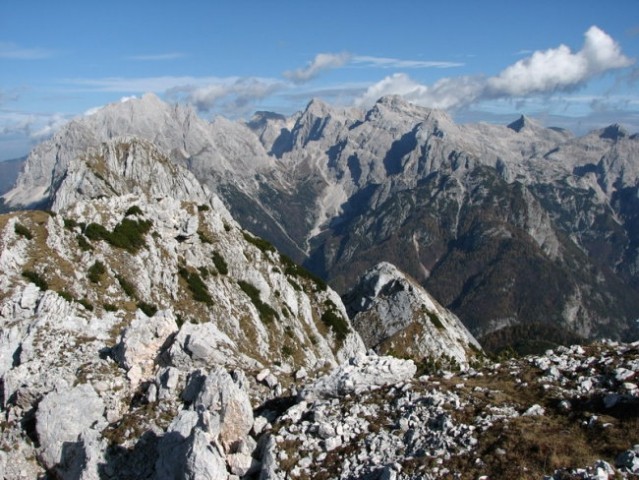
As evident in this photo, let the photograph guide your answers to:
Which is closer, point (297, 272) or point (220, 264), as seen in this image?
point (220, 264)

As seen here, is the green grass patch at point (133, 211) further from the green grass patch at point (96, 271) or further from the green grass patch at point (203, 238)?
the green grass patch at point (96, 271)

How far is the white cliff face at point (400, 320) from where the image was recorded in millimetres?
126625

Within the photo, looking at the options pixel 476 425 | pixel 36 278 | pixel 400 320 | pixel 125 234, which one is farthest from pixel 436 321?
pixel 476 425

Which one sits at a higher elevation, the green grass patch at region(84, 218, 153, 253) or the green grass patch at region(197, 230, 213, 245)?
the green grass patch at region(84, 218, 153, 253)

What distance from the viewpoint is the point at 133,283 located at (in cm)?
7756

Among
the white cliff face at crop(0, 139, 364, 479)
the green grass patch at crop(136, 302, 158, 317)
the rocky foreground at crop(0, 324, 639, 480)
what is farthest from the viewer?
the green grass patch at crop(136, 302, 158, 317)

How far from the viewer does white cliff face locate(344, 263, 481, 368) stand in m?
127

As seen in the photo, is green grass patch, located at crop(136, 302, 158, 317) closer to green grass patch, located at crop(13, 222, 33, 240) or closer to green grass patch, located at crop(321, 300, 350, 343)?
green grass patch, located at crop(13, 222, 33, 240)

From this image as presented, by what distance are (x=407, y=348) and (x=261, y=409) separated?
95333 millimetres

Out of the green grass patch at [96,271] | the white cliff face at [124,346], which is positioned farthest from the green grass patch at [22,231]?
the green grass patch at [96,271]

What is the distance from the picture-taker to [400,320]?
135 m

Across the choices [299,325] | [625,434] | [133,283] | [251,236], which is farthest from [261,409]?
[251,236]

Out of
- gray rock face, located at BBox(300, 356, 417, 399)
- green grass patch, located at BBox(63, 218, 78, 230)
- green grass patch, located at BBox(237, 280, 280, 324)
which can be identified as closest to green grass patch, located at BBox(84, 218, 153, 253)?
green grass patch, located at BBox(63, 218, 78, 230)

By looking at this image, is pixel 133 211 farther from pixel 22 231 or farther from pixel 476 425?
pixel 476 425
